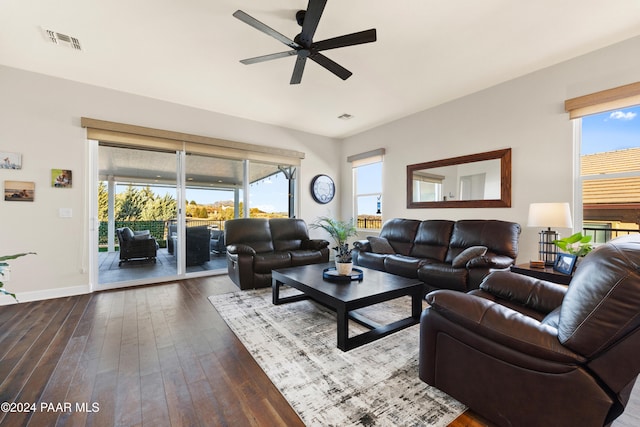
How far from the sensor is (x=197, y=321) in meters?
2.62

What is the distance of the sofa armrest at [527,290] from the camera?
1645mm

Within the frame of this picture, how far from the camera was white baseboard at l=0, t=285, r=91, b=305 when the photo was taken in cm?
310

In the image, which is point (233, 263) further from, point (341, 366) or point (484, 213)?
point (484, 213)

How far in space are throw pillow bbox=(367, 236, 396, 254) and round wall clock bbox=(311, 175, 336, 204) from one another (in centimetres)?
204

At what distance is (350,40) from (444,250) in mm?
2867

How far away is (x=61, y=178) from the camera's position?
3.42 meters

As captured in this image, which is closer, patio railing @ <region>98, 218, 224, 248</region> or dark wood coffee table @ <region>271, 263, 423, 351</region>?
dark wood coffee table @ <region>271, 263, 423, 351</region>

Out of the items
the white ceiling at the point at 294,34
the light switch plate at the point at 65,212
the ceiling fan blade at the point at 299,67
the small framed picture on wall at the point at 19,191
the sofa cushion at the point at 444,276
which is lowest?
the sofa cushion at the point at 444,276

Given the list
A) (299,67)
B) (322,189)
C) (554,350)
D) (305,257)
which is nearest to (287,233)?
(305,257)

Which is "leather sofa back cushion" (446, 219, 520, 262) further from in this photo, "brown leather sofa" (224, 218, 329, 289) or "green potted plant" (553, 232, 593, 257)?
"brown leather sofa" (224, 218, 329, 289)

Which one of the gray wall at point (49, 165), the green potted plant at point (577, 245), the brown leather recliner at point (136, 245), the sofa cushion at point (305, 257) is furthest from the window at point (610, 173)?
the brown leather recliner at point (136, 245)

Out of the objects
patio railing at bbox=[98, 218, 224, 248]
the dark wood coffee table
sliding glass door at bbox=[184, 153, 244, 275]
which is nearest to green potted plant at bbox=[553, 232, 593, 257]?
the dark wood coffee table

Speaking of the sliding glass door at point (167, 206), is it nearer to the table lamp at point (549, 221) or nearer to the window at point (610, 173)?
the table lamp at point (549, 221)

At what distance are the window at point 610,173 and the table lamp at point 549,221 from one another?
51cm
